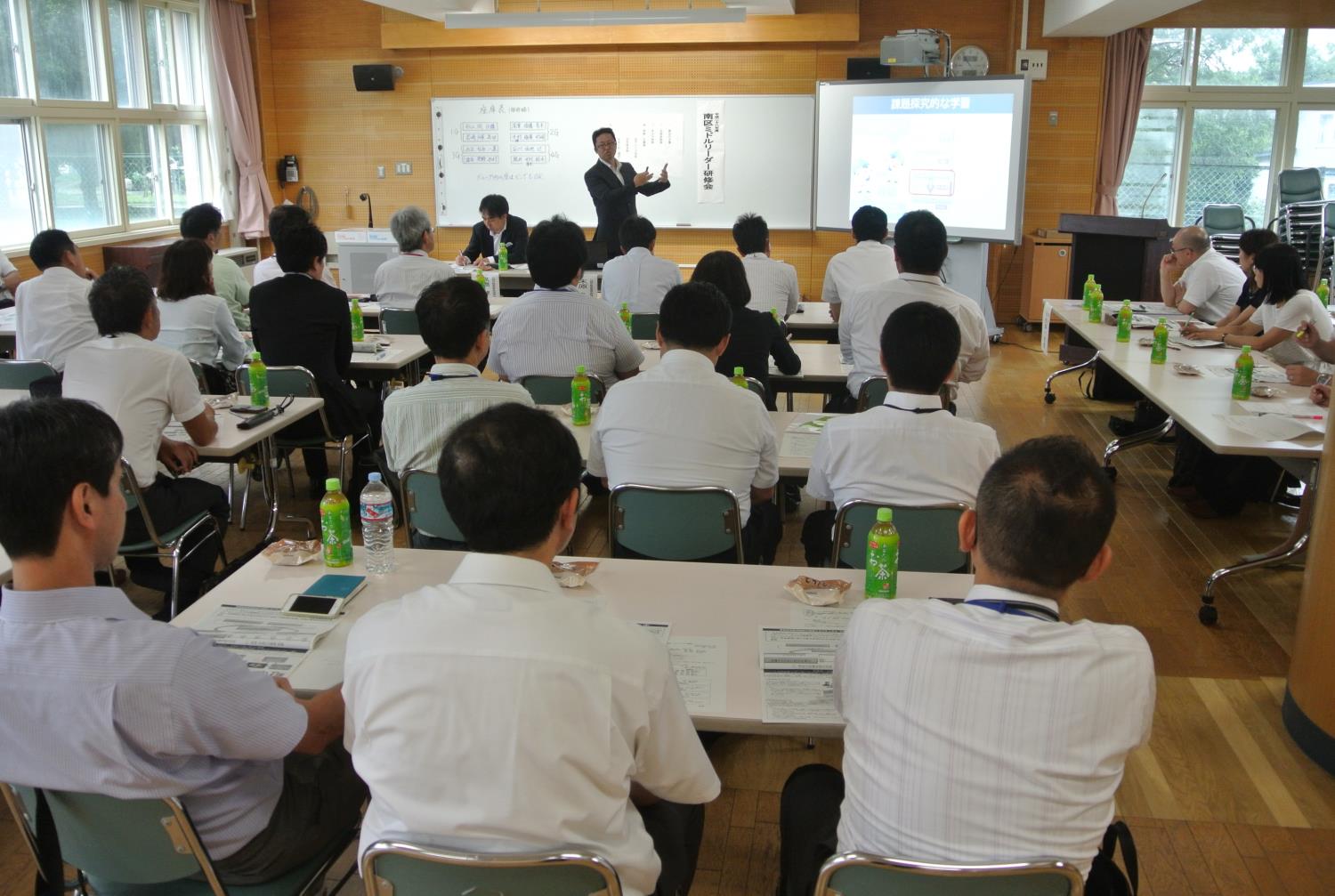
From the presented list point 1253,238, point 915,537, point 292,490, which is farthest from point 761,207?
point 915,537

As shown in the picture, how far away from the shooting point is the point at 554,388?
4.48 metres

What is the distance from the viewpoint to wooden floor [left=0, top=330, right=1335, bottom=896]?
270cm

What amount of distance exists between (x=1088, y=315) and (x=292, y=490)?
468 cm

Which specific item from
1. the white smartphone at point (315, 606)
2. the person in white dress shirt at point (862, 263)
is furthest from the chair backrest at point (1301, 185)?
the white smartphone at point (315, 606)

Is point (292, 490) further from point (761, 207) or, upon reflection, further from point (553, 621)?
point (761, 207)

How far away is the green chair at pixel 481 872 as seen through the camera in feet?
4.69

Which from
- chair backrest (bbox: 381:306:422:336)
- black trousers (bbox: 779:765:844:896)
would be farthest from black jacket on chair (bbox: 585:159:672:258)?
black trousers (bbox: 779:765:844:896)

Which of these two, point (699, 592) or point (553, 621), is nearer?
point (553, 621)

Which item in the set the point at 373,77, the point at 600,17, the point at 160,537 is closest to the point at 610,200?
the point at 600,17

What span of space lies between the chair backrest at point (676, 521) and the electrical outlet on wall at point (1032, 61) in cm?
797

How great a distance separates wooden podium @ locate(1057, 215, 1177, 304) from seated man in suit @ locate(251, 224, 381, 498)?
19.1 feet

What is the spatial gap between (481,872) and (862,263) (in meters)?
5.05

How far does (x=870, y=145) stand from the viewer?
9492 millimetres

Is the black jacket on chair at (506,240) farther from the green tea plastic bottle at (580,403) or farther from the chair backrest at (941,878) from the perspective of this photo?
the chair backrest at (941,878)
